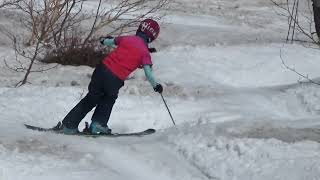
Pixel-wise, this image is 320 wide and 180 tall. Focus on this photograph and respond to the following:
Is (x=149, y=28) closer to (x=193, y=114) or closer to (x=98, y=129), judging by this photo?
(x=98, y=129)

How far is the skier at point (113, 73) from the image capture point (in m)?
8.21

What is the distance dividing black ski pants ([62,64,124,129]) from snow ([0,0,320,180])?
26.8 inches

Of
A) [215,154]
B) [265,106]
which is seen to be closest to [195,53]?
[265,106]

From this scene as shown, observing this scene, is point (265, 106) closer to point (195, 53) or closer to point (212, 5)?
point (195, 53)

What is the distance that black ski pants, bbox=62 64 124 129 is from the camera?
27.5 feet

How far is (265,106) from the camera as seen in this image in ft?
37.1

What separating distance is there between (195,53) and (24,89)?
541 cm

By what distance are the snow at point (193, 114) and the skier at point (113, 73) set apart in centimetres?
67

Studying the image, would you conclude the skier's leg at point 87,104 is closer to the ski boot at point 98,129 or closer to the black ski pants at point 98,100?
the black ski pants at point 98,100

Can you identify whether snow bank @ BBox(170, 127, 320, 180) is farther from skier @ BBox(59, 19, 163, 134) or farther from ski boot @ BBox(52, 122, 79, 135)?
ski boot @ BBox(52, 122, 79, 135)

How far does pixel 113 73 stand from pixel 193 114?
8.46 feet

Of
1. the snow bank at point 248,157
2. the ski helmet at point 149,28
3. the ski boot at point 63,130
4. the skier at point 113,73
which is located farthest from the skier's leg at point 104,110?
the snow bank at point 248,157

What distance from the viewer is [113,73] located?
832cm

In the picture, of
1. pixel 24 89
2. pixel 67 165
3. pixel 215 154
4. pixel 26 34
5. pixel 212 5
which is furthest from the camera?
pixel 212 5
